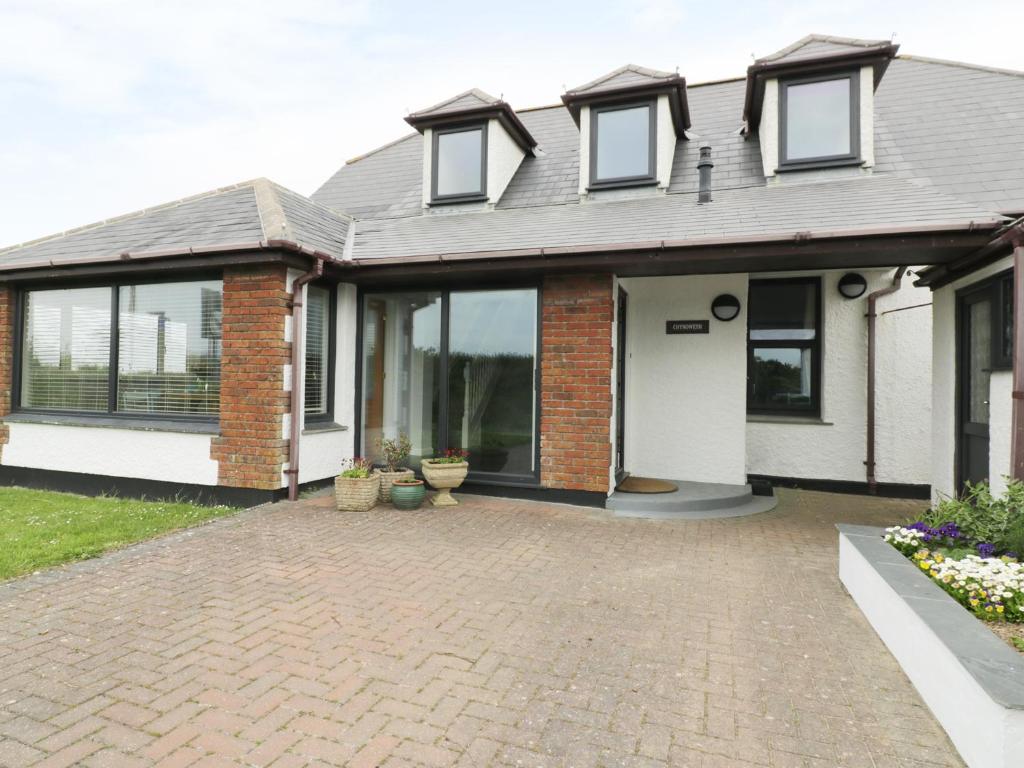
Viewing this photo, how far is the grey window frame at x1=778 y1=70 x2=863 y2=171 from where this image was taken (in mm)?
6805

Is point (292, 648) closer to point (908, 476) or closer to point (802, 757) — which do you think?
point (802, 757)

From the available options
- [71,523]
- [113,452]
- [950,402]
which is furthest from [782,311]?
[113,452]

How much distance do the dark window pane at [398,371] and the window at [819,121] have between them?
5.21 m

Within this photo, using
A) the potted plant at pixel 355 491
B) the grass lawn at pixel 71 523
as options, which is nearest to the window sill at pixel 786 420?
the potted plant at pixel 355 491

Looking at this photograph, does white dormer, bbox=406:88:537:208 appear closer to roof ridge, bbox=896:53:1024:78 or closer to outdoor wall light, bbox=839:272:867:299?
outdoor wall light, bbox=839:272:867:299

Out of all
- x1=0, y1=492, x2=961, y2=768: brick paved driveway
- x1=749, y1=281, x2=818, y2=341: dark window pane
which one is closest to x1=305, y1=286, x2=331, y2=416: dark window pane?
x1=0, y1=492, x2=961, y2=768: brick paved driveway

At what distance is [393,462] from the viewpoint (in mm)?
6504

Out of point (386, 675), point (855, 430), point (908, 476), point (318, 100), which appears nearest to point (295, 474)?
point (386, 675)

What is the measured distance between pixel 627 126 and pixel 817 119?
2.46 m

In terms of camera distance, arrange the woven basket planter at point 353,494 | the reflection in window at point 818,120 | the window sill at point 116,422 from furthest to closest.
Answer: the reflection in window at point 818,120
the window sill at point 116,422
the woven basket planter at point 353,494

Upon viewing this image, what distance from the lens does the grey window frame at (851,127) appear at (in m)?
6.80

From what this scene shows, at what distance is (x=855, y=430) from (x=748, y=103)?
197 inches

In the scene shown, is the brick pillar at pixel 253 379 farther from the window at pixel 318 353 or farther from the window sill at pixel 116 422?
the window at pixel 318 353

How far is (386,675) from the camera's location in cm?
256
